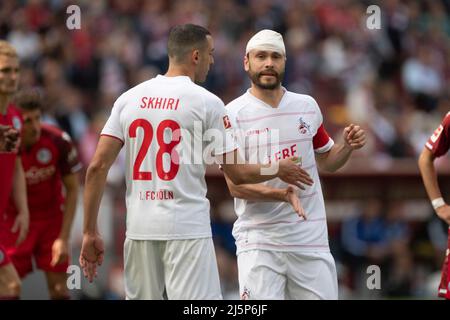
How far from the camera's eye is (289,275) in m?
9.41

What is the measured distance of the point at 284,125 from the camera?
9.45m

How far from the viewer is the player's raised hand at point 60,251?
37.4 feet

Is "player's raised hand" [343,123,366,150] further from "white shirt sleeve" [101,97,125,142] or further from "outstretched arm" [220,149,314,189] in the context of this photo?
"white shirt sleeve" [101,97,125,142]

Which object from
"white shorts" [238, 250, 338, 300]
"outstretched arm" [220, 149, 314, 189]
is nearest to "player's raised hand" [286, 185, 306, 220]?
"outstretched arm" [220, 149, 314, 189]

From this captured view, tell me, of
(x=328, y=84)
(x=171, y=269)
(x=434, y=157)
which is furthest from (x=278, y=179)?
(x=328, y=84)

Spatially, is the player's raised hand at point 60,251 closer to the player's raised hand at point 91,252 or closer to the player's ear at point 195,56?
the player's raised hand at point 91,252

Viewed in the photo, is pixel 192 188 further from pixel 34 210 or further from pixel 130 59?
pixel 130 59

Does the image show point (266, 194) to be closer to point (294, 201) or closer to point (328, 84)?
point (294, 201)

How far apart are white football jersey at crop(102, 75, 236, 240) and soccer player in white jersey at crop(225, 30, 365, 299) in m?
0.98

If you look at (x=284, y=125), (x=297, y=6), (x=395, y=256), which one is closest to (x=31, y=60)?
(x=297, y=6)

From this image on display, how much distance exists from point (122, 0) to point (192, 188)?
1332cm

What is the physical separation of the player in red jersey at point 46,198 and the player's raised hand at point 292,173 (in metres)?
3.38

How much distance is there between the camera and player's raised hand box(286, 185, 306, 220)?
894 centimetres

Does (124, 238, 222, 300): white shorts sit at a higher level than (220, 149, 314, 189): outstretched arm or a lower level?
lower
